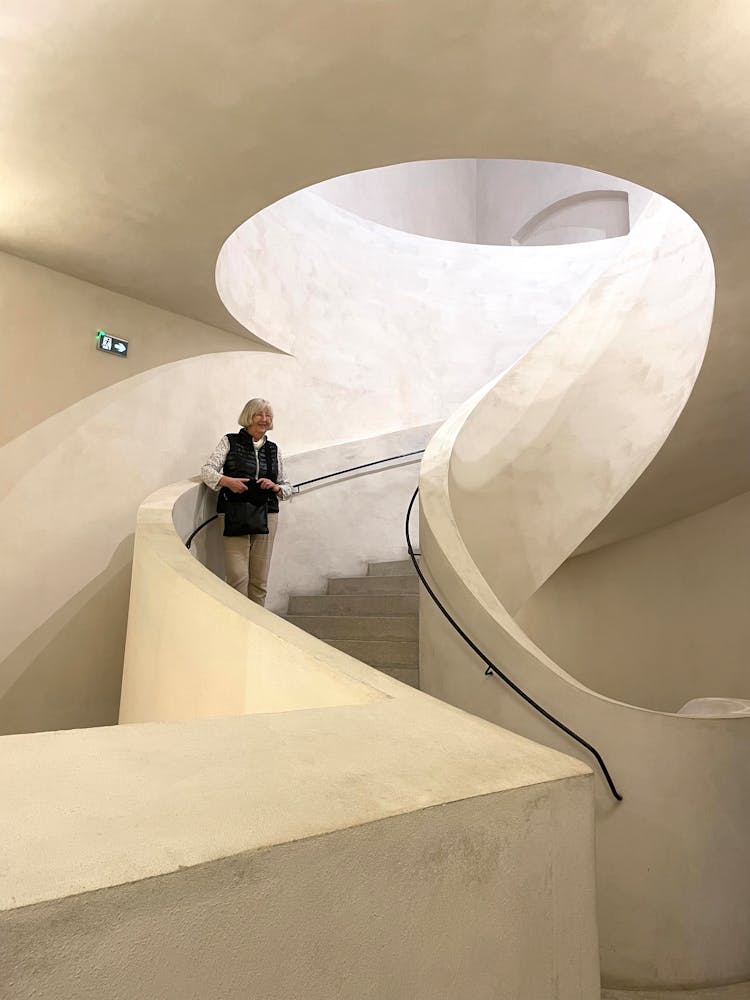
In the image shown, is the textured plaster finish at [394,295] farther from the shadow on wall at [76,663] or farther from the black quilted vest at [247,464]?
the shadow on wall at [76,663]

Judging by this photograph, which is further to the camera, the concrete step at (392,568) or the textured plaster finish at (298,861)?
the concrete step at (392,568)

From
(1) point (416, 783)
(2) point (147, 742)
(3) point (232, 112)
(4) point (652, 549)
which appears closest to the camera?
(1) point (416, 783)

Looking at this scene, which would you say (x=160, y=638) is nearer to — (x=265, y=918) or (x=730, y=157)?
(x=265, y=918)

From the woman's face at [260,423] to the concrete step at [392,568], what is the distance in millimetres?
1612

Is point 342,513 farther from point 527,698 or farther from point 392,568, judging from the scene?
point 527,698

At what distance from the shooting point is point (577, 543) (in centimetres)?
516

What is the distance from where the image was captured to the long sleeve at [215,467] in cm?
396

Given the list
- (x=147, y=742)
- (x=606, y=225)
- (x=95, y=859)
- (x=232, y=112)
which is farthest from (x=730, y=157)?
(x=606, y=225)

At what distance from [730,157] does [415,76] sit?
4.28 ft

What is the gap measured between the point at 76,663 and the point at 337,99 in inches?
130

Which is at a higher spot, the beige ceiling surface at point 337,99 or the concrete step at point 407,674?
the beige ceiling surface at point 337,99

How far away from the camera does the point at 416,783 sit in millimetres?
1028

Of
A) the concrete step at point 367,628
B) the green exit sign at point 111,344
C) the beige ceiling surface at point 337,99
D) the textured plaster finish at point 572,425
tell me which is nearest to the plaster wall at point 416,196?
the textured plaster finish at point 572,425

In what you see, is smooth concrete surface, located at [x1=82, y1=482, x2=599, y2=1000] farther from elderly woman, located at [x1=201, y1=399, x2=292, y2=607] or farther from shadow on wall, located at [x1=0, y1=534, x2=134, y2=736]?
shadow on wall, located at [x1=0, y1=534, x2=134, y2=736]
